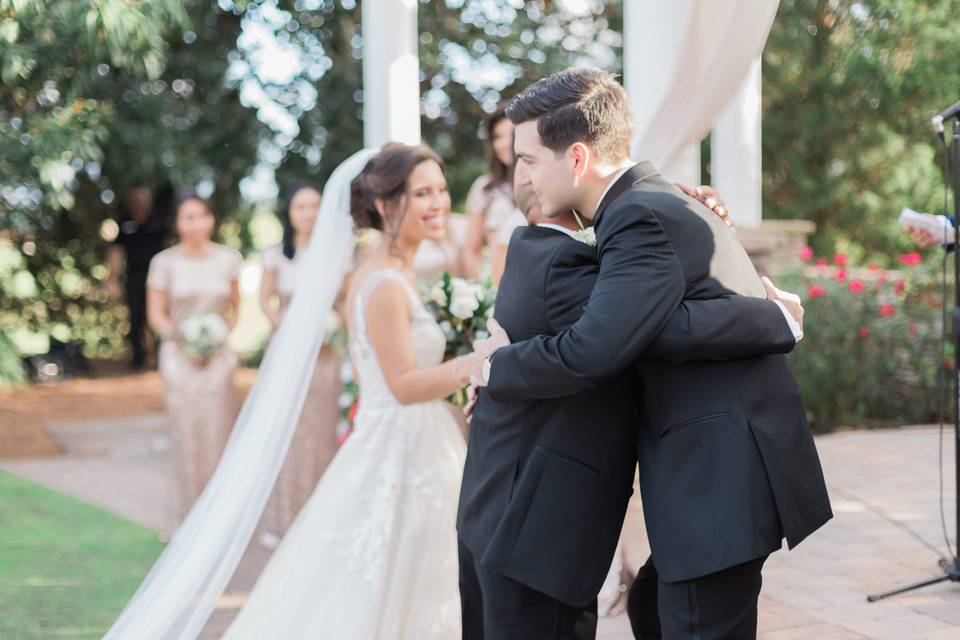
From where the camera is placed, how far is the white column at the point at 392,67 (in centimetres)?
605

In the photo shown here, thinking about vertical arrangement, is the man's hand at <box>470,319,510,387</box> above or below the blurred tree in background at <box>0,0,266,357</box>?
below

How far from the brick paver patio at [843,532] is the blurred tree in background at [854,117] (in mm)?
5598

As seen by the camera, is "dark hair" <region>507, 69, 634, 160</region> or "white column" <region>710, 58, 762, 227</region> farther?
"white column" <region>710, 58, 762, 227</region>

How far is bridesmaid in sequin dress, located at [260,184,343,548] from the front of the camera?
6.16m

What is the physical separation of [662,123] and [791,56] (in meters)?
8.95

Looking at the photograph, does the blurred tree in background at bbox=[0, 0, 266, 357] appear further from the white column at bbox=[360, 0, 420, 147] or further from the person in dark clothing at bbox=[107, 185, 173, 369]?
the white column at bbox=[360, 0, 420, 147]

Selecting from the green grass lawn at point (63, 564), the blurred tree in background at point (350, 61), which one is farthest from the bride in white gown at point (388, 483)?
the blurred tree in background at point (350, 61)

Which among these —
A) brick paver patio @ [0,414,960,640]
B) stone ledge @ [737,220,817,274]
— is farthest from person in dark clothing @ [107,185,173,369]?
stone ledge @ [737,220,817,274]

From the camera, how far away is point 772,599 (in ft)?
13.6

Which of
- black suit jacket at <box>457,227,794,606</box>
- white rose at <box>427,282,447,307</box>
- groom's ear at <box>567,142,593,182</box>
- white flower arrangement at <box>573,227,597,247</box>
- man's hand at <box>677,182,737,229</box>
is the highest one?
groom's ear at <box>567,142,593,182</box>

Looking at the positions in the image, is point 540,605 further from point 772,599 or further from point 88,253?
point 88,253

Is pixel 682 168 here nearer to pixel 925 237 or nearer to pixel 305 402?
pixel 925 237

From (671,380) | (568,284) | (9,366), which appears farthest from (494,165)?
(9,366)

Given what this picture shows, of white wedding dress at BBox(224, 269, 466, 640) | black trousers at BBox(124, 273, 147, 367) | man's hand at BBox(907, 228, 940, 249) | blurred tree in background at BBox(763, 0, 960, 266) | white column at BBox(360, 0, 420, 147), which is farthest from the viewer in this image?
black trousers at BBox(124, 273, 147, 367)
